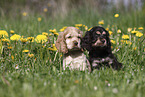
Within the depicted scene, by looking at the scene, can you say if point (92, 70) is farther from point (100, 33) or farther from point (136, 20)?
point (136, 20)

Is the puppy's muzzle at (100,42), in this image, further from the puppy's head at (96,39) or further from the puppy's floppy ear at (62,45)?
the puppy's floppy ear at (62,45)

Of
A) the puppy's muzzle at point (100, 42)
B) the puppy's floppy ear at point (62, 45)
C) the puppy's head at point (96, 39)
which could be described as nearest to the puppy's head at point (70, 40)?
the puppy's floppy ear at point (62, 45)

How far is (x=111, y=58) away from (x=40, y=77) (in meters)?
1.07

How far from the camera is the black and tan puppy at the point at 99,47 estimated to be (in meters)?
2.35

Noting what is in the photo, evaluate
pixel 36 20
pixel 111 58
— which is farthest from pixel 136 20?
pixel 111 58

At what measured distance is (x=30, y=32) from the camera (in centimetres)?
440

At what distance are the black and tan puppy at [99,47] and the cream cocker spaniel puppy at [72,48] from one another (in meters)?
0.12

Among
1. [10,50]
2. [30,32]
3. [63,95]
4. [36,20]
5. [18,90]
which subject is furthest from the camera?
[36,20]

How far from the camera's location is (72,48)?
7.89 ft

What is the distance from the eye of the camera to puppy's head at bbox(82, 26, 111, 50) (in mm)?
2340

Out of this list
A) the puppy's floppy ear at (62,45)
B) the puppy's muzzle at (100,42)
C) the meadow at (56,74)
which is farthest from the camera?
the puppy's floppy ear at (62,45)

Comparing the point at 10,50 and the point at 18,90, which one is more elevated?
the point at 10,50

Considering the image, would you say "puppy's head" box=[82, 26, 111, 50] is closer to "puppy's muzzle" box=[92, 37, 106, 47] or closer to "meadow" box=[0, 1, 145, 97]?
"puppy's muzzle" box=[92, 37, 106, 47]

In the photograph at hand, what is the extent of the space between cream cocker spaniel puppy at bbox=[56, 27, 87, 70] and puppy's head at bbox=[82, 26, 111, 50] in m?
0.11
